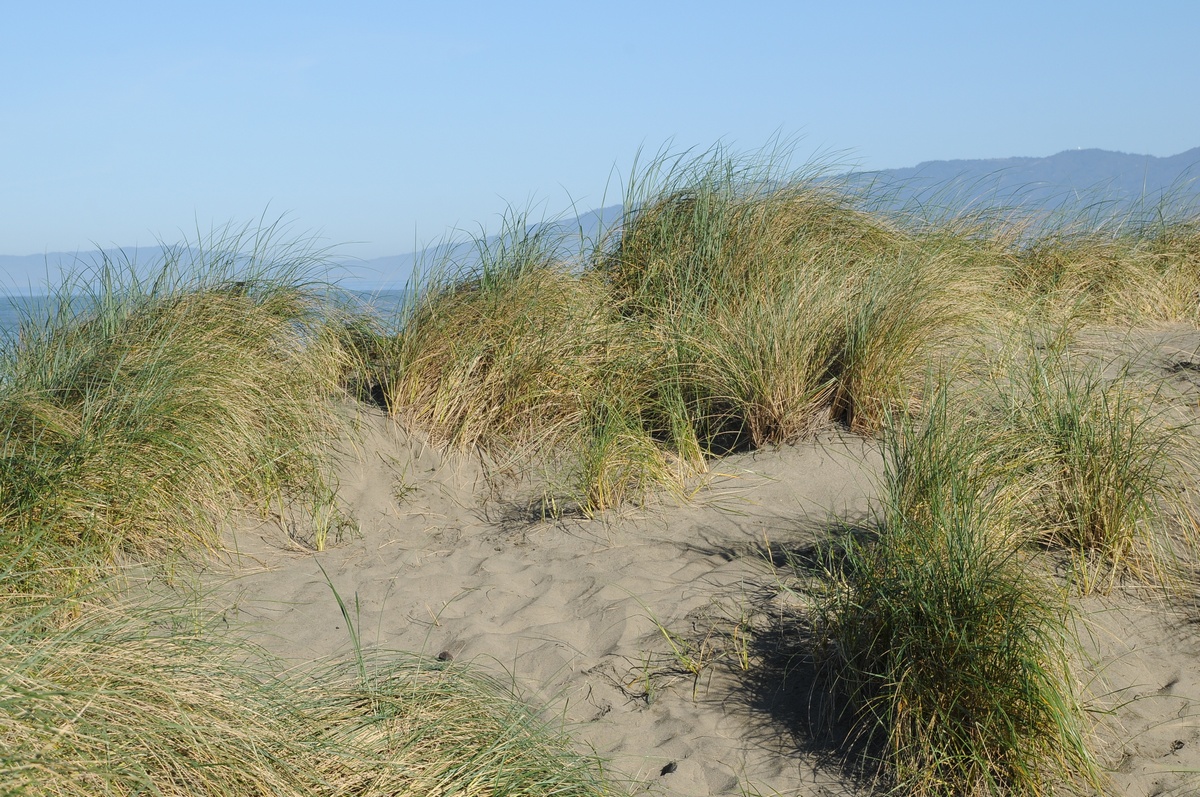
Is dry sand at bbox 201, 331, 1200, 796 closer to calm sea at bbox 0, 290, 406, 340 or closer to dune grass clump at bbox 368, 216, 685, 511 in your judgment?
dune grass clump at bbox 368, 216, 685, 511

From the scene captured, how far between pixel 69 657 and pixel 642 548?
2439mm

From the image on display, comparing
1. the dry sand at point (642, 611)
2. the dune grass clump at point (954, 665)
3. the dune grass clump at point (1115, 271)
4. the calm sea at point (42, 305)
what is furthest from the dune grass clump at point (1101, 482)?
the calm sea at point (42, 305)

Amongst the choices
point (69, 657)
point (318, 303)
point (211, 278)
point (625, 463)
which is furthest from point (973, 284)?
point (69, 657)

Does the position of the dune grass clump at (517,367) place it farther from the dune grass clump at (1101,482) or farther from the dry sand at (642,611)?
the dune grass clump at (1101,482)

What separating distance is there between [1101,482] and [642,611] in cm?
168

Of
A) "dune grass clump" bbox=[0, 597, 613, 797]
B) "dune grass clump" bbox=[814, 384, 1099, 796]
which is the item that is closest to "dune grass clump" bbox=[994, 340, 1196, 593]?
"dune grass clump" bbox=[814, 384, 1099, 796]

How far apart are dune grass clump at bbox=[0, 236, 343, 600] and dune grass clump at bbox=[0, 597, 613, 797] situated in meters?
1.09

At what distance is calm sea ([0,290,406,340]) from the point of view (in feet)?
16.2

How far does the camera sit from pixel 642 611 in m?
3.65

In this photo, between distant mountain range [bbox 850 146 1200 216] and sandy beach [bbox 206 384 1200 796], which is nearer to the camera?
sandy beach [bbox 206 384 1200 796]

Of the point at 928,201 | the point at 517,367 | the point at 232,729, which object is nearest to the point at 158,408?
the point at 517,367

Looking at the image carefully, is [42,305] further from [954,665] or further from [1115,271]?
[1115,271]

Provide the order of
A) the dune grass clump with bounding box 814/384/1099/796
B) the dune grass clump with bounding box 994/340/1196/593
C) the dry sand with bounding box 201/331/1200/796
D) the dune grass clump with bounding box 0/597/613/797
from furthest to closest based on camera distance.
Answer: the dune grass clump with bounding box 994/340/1196/593 → the dry sand with bounding box 201/331/1200/796 → the dune grass clump with bounding box 814/384/1099/796 → the dune grass clump with bounding box 0/597/613/797

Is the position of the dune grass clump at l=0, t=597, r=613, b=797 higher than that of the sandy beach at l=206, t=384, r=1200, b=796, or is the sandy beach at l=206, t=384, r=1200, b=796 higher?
the dune grass clump at l=0, t=597, r=613, b=797
